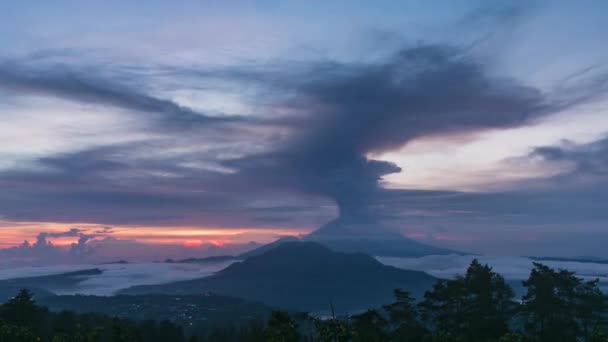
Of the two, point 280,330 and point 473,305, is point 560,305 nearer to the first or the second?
point 473,305

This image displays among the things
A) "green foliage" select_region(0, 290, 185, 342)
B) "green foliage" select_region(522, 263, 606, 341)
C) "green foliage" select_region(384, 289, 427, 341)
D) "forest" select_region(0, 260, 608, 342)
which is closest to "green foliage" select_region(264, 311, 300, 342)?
"forest" select_region(0, 260, 608, 342)

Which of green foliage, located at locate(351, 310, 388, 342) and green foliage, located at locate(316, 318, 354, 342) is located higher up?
green foliage, located at locate(316, 318, 354, 342)

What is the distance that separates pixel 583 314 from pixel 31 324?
281ft

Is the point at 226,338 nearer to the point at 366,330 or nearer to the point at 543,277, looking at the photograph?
the point at 366,330

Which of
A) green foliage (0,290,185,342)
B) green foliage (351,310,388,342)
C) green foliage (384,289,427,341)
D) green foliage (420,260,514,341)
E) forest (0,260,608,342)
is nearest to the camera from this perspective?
green foliage (0,290,185,342)

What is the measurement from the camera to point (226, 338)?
426 feet

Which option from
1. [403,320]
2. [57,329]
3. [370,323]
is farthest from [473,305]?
[57,329]

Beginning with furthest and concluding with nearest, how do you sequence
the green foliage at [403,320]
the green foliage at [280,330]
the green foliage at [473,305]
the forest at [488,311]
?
the green foliage at [403,320], the green foliage at [473,305], the forest at [488,311], the green foliage at [280,330]

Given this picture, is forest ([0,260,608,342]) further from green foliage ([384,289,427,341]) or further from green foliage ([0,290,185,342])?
green foliage ([0,290,185,342])

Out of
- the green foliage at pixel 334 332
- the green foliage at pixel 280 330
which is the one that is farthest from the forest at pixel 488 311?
the green foliage at pixel 334 332

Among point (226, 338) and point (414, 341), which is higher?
point (414, 341)

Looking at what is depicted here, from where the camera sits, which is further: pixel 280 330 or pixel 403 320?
pixel 403 320

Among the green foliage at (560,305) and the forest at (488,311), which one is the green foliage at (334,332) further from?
the green foliage at (560,305)

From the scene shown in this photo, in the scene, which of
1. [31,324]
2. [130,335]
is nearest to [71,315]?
[31,324]
